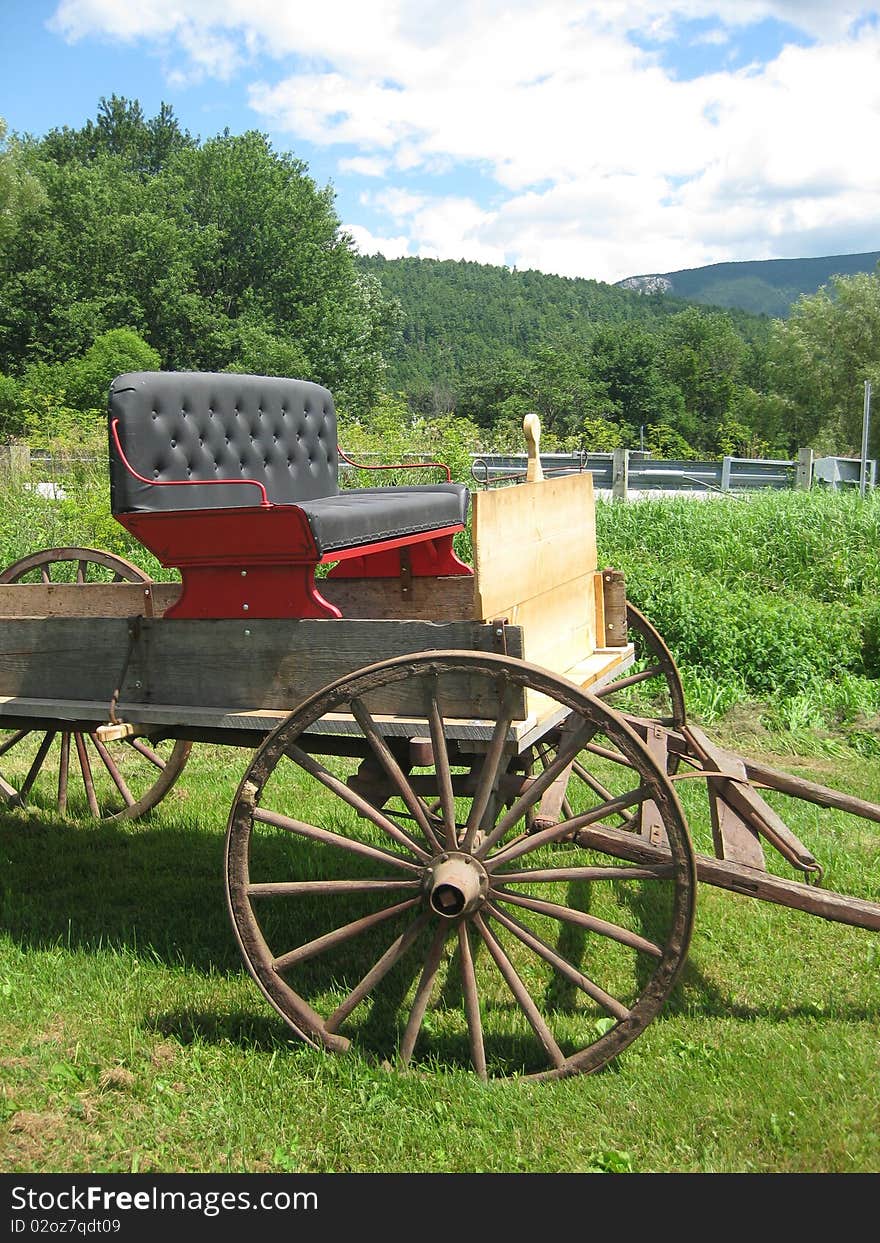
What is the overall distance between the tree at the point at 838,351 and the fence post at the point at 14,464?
37.4 metres

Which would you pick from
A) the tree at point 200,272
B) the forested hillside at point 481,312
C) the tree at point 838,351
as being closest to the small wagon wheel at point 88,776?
the tree at point 200,272

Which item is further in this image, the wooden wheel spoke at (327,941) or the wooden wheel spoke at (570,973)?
the wooden wheel spoke at (327,941)

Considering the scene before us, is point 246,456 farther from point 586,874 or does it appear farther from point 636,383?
point 636,383

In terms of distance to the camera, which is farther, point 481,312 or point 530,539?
point 481,312

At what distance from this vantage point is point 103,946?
12.0 ft

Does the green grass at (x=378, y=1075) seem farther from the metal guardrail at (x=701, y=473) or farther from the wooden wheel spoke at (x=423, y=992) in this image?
the metal guardrail at (x=701, y=473)

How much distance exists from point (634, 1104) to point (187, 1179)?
43.2 inches

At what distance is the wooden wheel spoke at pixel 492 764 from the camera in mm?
2699

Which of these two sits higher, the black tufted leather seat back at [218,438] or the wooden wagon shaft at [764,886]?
the black tufted leather seat back at [218,438]

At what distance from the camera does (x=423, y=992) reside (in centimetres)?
280

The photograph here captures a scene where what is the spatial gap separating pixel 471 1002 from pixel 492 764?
62 cm

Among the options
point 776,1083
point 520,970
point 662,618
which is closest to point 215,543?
point 520,970

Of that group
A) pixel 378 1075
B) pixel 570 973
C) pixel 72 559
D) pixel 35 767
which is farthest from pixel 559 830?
pixel 35 767

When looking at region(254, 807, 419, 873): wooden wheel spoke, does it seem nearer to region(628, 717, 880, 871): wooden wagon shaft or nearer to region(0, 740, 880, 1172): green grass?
region(0, 740, 880, 1172): green grass
